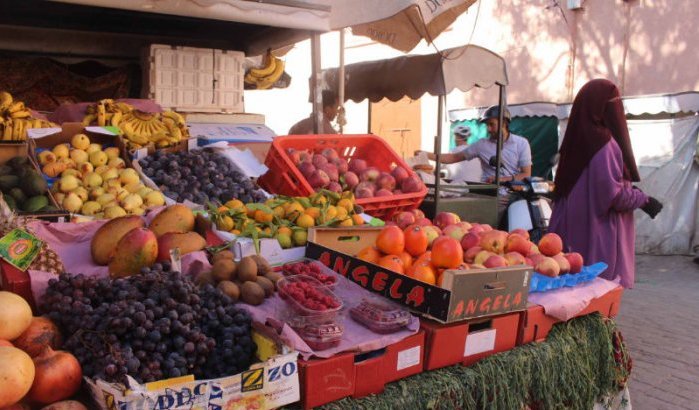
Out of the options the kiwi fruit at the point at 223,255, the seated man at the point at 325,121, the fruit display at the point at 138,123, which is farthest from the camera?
the seated man at the point at 325,121

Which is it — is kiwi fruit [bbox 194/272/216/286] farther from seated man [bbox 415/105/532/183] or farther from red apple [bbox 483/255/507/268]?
seated man [bbox 415/105/532/183]

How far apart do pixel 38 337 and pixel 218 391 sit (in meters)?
0.70

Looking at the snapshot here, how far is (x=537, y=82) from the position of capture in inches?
476

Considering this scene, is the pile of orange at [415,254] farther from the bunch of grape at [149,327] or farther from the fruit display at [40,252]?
the fruit display at [40,252]

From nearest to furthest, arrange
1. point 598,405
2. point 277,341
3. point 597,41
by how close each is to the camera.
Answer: point 277,341 → point 598,405 → point 597,41

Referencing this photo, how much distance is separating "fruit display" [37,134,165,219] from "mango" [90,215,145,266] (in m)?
0.85

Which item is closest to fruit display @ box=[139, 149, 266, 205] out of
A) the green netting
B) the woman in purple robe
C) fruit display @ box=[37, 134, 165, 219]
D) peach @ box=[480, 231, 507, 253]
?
fruit display @ box=[37, 134, 165, 219]

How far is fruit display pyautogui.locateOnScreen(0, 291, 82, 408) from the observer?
164 centimetres

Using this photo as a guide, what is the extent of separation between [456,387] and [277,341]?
791 mm

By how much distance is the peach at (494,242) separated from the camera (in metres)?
3.06

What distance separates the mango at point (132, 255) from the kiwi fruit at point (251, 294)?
528 millimetres

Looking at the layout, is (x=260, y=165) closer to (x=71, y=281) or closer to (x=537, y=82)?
(x=71, y=281)

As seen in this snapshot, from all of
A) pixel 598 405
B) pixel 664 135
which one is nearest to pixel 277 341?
pixel 598 405

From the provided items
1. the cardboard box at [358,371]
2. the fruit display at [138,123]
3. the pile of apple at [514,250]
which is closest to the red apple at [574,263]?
the pile of apple at [514,250]
